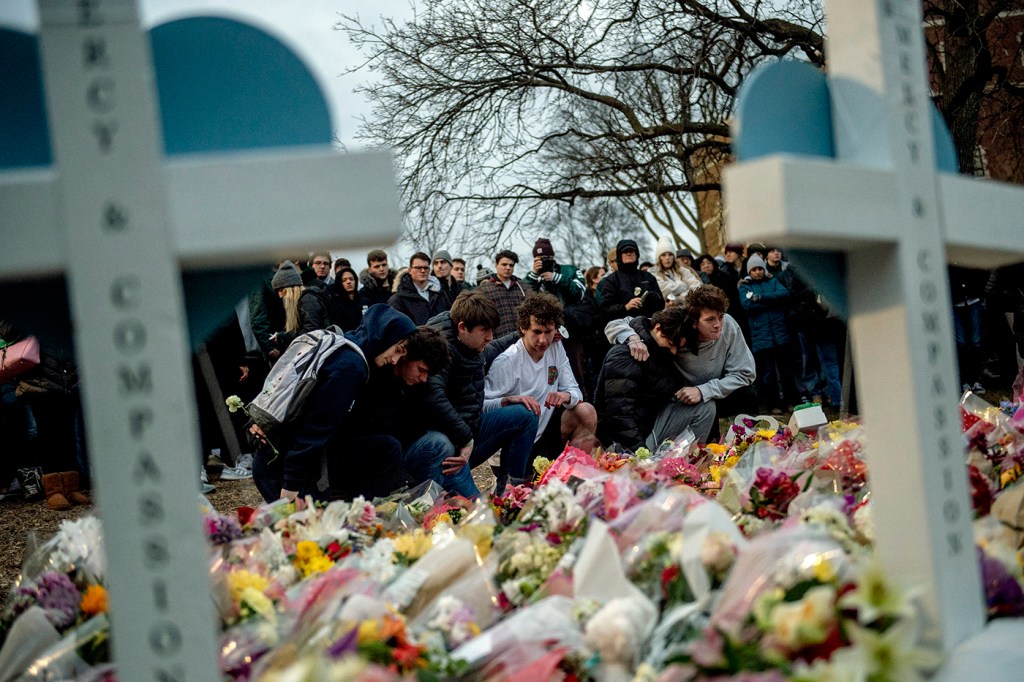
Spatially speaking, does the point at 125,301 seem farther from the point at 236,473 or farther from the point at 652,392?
the point at 236,473

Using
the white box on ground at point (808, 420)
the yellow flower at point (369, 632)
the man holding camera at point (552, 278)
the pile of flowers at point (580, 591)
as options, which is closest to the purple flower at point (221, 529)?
the pile of flowers at point (580, 591)

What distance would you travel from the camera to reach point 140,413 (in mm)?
1380

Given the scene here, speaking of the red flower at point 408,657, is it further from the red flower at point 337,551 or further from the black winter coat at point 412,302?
the black winter coat at point 412,302

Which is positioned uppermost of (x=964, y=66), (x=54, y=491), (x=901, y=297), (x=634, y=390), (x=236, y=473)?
(x=964, y=66)

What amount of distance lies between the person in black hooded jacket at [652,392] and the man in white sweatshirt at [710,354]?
5cm

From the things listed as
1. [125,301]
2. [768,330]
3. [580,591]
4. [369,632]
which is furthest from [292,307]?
[125,301]

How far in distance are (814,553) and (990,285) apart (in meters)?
8.15

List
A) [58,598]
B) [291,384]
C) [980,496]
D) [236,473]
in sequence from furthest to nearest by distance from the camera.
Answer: [236,473] → [291,384] → [980,496] → [58,598]

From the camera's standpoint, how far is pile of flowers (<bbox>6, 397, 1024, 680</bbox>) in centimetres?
162

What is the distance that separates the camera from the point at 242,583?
225 cm

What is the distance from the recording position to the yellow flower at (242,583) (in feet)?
7.25

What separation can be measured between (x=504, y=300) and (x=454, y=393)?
231cm

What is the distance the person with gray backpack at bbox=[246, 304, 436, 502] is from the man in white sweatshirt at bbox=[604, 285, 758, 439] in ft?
6.16

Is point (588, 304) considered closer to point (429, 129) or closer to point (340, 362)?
point (429, 129)
